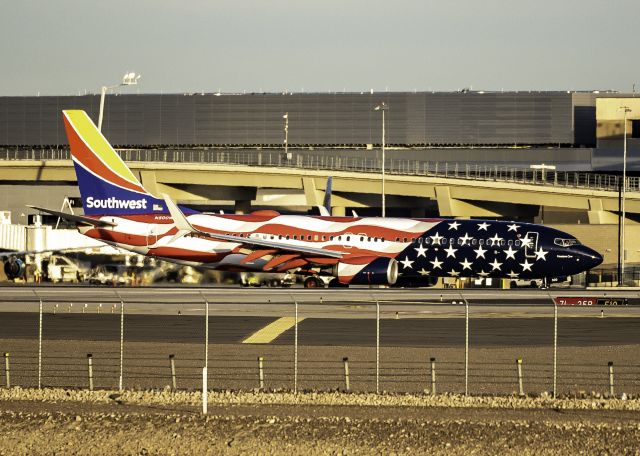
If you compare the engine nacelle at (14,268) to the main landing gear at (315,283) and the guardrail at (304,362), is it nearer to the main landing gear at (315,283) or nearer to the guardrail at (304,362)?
the main landing gear at (315,283)

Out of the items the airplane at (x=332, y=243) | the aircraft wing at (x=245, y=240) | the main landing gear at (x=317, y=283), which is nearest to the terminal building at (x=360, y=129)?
the airplane at (x=332, y=243)

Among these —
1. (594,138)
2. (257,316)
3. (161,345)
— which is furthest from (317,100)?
(161,345)

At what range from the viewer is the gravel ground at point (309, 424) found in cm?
2631

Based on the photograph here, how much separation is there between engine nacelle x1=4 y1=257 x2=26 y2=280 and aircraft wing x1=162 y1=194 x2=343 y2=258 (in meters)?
15.9

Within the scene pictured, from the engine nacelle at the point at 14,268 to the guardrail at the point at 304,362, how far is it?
30.6 m

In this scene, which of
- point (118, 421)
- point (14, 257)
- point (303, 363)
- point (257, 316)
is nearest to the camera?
point (118, 421)

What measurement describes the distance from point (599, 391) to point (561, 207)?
73.0m

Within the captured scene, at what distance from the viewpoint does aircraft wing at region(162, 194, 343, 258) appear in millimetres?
65625

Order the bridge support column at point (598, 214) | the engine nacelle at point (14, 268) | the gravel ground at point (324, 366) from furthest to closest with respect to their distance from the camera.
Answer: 1. the bridge support column at point (598, 214)
2. the engine nacelle at point (14, 268)
3. the gravel ground at point (324, 366)

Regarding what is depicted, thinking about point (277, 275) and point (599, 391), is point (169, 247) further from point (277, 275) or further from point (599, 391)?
point (599, 391)

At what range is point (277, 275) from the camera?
70.5 meters

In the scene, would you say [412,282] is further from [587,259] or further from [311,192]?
[311,192]

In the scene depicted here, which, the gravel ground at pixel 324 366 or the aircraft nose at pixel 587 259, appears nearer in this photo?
the gravel ground at pixel 324 366

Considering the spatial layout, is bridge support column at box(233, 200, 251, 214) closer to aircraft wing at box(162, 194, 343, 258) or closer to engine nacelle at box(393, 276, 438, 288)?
engine nacelle at box(393, 276, 438, 288)
